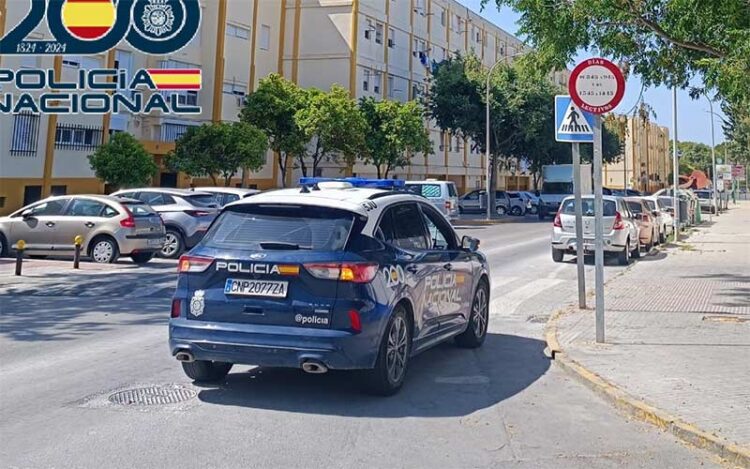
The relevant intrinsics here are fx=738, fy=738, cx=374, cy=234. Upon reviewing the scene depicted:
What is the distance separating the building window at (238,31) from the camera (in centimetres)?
3672

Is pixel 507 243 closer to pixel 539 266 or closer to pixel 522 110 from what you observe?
pixel 539 266

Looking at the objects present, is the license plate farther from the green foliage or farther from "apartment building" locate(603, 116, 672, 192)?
"apartment building" locate(603, 116, 672, 192)

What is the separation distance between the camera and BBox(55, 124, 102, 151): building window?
29.3 m

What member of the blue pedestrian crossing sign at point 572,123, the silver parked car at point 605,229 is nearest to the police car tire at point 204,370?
the blue pedestrian crossing sign at point 572,123

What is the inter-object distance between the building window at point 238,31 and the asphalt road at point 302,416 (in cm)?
2956

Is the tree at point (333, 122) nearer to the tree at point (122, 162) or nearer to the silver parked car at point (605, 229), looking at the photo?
the tree at point (122, 162)

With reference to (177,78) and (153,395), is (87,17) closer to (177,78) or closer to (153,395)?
(177,78)

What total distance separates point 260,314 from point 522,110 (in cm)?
4086

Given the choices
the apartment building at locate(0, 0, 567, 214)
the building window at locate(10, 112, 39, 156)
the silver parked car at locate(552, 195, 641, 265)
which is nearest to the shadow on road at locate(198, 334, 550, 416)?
the silver parked car at locate(552, 195, 641, 265)

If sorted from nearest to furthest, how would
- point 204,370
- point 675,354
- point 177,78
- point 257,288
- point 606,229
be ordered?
1. point 257,288
2. point 204,370
3. point 675,354
4. point 606,229
5. point 177,78

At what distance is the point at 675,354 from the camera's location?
7953mm

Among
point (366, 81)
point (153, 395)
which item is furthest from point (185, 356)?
point (366, 81)

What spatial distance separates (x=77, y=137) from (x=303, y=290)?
27.0 m

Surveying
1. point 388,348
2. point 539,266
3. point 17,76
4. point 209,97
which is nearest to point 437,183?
point 209,97
